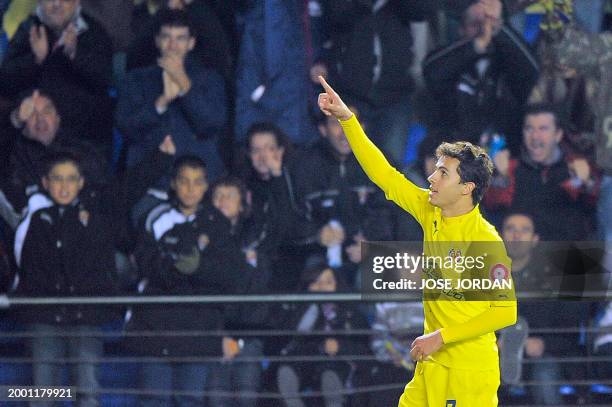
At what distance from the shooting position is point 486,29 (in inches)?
267

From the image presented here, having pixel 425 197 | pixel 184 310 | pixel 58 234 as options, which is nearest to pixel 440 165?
pixel 425 197

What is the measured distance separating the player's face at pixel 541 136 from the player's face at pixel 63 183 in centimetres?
262

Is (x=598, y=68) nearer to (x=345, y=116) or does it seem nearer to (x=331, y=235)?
(x=331, y=235)

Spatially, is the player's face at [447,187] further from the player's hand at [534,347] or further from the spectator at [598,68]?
the spectator at [598,68]

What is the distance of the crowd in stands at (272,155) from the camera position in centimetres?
653

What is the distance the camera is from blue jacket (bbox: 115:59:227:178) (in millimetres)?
6793

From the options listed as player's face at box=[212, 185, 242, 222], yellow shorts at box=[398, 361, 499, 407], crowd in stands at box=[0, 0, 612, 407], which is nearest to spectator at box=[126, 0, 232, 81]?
crowd in stands at box=[0, 0, 612, 407]

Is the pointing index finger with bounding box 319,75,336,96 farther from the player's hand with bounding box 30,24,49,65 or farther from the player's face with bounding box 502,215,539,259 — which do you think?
the player's hand with bounding box 30,24,49,65

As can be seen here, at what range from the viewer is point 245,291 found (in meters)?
6.57

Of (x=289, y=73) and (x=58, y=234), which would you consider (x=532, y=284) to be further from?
(x=58, y=234)

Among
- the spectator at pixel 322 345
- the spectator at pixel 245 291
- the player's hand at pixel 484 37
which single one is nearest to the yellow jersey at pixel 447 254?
the spectator at pixel 322 345

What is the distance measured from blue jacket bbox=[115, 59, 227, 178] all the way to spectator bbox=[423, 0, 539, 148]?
1.38m

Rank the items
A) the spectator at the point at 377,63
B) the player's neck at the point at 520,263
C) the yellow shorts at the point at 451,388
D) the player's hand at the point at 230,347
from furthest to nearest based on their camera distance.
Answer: the spectator at the point at 377,63 → the player's neck at the point at 520,263 → the player's hand at the point at 230,347 → the yellow shorts at the point at 451,388

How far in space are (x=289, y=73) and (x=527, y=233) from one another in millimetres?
1673
